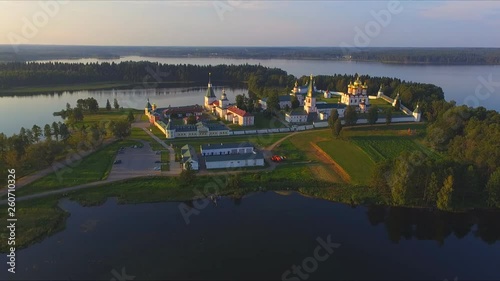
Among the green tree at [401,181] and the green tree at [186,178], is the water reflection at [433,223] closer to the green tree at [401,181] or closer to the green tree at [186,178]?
the green tree at [401,181]

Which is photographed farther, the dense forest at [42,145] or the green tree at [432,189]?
the dense forest at [42,145]

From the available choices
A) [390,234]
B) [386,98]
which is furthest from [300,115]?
[390,234]

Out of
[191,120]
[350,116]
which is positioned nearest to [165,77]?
[191,120]

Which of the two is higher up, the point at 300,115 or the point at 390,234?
the point at 300,115

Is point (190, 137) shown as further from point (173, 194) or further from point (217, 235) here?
point (217, 235)

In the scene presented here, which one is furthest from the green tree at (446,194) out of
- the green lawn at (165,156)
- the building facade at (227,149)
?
the green lawn at (165,156)

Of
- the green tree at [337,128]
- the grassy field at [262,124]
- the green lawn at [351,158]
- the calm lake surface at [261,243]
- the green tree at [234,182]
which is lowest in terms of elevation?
the calm lake surface at [261,243]
